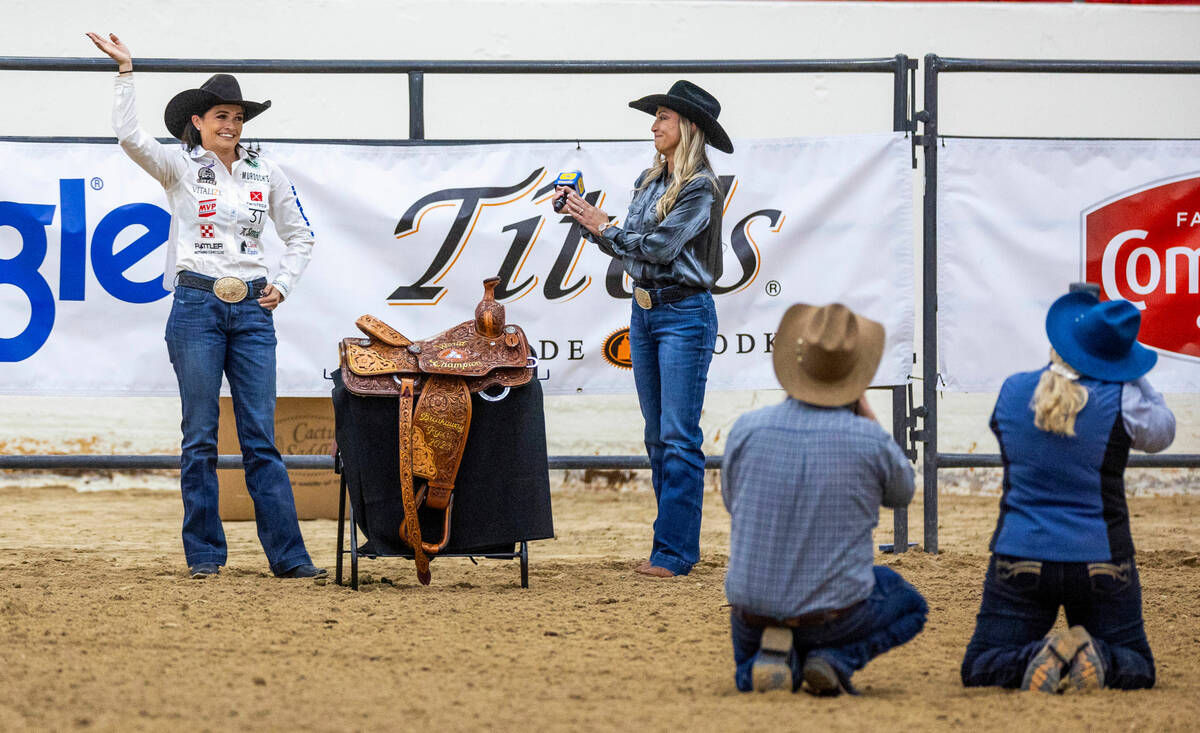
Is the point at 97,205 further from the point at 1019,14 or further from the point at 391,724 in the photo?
the point at 1019,14

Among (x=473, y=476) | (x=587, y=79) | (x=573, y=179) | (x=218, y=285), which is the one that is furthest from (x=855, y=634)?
(x=587, y=79)

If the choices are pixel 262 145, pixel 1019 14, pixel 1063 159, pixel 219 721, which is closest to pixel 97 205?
pixel 262 145

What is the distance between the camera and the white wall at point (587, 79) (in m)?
8.17

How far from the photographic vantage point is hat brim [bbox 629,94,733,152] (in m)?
4.70

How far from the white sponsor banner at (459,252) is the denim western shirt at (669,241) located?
580mm

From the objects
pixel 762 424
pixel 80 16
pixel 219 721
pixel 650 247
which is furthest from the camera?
pixel 80 16

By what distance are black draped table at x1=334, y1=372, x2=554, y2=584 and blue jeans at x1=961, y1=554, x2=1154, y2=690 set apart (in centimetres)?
166

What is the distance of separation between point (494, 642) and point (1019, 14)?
642cm

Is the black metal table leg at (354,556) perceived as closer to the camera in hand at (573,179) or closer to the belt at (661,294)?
the belt at (661,294)

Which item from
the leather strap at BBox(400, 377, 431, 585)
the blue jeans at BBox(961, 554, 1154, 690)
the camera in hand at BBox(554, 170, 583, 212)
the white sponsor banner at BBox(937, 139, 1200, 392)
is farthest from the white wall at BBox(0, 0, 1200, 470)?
the blue jeans at BBox(961, 554, 1154, 690)

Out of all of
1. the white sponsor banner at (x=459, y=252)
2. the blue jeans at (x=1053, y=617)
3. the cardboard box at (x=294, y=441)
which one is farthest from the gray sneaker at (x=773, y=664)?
the cardboard box at (x=294, y=441)

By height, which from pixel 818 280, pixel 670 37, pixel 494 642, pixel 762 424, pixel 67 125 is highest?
pixel 670 37

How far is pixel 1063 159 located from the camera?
18.0 ft

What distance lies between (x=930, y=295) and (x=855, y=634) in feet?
Answer: 8.95
